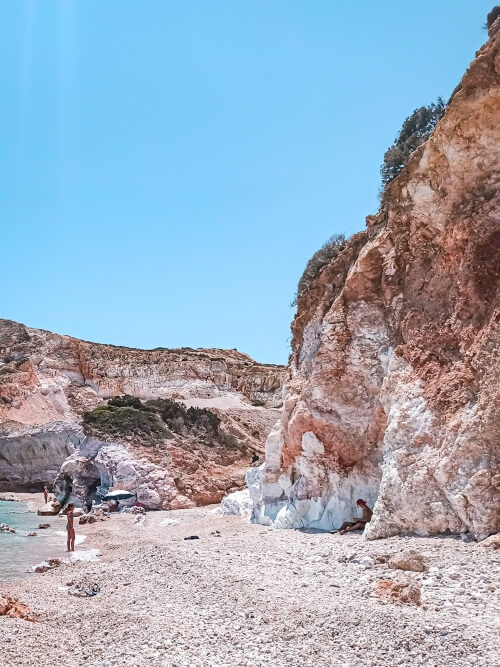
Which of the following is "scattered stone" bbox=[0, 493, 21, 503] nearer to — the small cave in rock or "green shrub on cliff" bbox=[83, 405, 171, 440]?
the small cave in rock

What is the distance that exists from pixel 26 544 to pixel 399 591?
45.6 ft

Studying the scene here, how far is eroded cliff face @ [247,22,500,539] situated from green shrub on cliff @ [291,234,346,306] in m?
1.07

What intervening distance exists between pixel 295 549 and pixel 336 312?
6.65 meters

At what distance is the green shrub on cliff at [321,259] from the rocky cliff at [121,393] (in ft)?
40.1

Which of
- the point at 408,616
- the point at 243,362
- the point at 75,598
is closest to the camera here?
the point at 408,616

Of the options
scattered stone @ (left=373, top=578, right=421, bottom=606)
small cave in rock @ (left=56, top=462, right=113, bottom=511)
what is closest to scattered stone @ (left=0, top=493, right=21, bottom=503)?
small cave in rock @ (left=56, top=462, right=113, bottom=511)

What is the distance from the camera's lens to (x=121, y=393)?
189 feet

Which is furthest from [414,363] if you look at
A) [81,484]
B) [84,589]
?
[81,484]

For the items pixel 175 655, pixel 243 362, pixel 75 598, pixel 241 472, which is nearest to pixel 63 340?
pixel 243 362

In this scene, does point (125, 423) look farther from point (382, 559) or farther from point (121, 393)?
point (121, 393)

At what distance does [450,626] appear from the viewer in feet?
18.7

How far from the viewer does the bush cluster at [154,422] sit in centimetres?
2959

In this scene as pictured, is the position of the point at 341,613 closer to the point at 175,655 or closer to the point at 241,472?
the point at 175,655

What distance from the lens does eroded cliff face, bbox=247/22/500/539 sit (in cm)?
987
